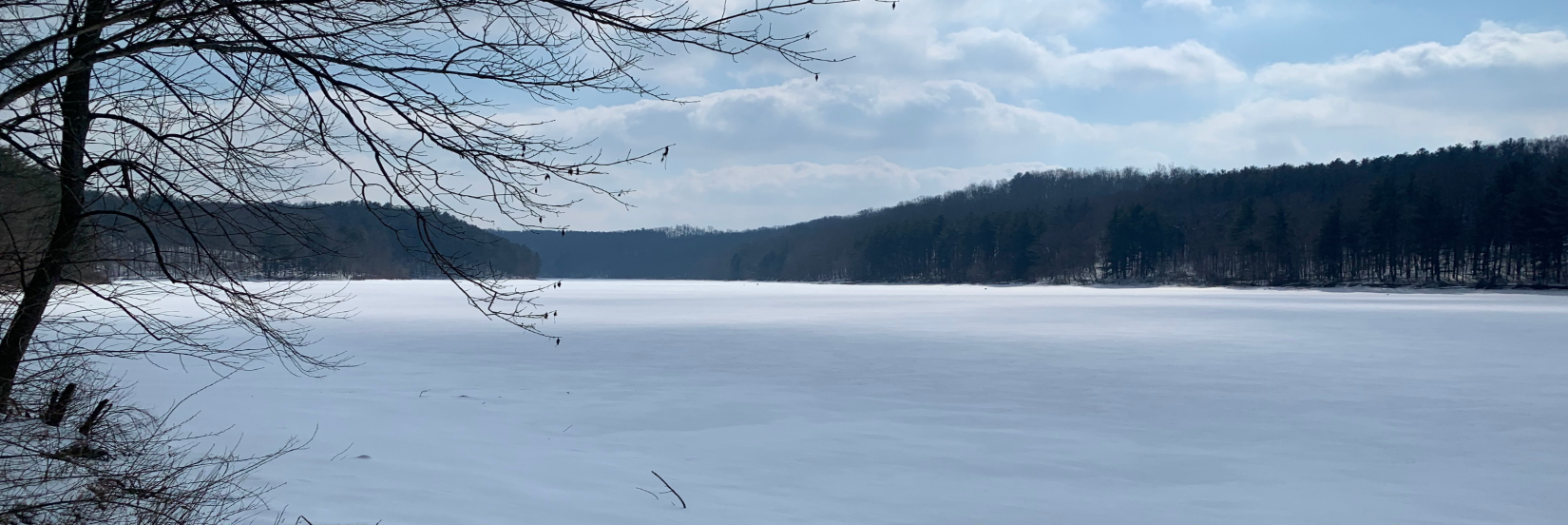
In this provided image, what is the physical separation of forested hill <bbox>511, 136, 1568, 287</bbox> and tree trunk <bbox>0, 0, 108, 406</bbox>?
63.6 meters

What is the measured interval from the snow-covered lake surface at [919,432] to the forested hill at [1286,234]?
174 ft

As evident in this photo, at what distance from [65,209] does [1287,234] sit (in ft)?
245

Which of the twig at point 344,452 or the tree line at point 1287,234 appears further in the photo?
the tree line at point 1287,234

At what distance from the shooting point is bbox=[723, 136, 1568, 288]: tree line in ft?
190

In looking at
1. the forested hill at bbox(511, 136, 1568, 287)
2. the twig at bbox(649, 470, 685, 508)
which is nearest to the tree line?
the forested hill at bbox(511, 136, 1568, 287)

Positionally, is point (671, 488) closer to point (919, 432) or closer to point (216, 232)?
point (919, 432)

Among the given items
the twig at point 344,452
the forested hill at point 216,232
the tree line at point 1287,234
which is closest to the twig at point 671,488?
the forested hill at point 216,232

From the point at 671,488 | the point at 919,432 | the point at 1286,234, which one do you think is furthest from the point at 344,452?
the point at 1286,234

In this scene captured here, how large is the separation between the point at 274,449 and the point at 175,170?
11.8 ft

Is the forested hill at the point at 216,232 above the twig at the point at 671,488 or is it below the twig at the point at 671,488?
above

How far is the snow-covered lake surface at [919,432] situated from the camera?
5449 millimetres

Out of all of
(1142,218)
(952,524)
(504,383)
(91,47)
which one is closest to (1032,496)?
(952,524)

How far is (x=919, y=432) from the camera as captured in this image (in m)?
7.64

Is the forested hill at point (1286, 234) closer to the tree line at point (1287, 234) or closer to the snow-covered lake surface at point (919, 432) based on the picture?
the tree line at point (1287, 234)
